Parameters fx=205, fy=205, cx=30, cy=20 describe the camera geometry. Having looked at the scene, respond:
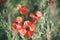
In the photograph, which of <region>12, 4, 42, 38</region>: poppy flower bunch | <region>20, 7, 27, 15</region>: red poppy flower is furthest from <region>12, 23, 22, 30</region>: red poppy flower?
<region>20, 7, 27, 15</region>: red poppy flower

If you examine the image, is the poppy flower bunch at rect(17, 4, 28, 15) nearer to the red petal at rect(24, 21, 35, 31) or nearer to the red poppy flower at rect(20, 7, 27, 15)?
the red poppy flower at rect(20, 7, 27, 15)

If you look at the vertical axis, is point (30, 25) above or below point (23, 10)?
below

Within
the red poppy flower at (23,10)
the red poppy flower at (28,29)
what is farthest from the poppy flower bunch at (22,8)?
the red poppy flower at (28,29)

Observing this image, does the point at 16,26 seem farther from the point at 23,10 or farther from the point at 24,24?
the point at 23,10

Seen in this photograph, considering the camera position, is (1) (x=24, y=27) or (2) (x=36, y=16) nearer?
(1) (x=24, y=27)

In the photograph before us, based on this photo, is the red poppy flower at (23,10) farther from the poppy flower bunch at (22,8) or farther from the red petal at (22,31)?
the red petal at (22,31)

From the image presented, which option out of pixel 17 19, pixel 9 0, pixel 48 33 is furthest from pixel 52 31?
pixel 9 0

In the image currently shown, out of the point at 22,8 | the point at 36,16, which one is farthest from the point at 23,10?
the point at 36,16
